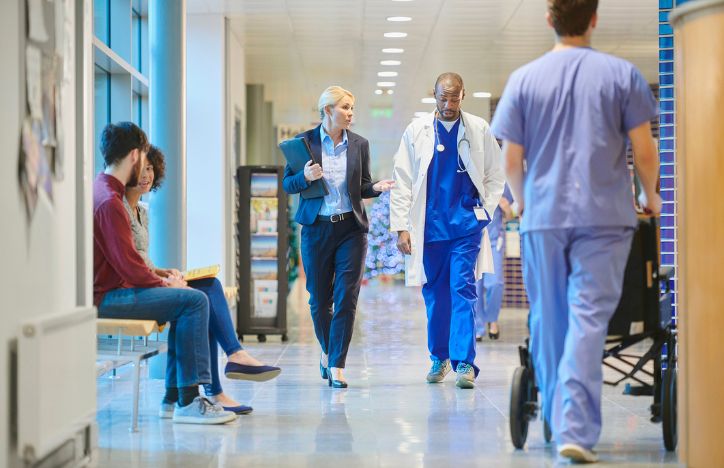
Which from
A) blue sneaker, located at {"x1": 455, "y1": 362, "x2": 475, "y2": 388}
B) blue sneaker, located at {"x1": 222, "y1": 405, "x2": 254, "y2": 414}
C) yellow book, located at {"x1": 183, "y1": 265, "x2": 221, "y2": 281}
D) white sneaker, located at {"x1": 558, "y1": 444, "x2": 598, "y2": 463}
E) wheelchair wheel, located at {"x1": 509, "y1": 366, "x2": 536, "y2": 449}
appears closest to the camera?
white sneaker, located at {"x1": 558, "y1": 444, "x2": 598, "y2": 463}

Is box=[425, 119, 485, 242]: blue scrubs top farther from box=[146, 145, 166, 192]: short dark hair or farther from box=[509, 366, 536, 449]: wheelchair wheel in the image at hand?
box=[509, 366, 536, 449]: wheelchair wheel

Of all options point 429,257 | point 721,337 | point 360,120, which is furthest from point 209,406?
point 360,120

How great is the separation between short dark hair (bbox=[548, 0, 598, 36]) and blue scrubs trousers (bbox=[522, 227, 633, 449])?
2.26 feet

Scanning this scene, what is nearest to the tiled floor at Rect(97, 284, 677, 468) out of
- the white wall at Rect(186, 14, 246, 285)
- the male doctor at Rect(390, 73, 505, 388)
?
the male doctor at Rect(390, 73, 505, 388)

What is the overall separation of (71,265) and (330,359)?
264 centimetres

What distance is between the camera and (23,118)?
3164mm

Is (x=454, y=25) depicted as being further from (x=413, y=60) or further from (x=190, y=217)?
(x=190, y=217)

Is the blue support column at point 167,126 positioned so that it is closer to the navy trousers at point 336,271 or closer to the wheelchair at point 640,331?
the navy trousers at point 336,271

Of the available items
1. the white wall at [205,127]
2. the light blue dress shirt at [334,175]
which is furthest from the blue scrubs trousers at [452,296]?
the white wall at [205,127]

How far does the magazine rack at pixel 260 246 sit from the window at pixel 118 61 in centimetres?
119

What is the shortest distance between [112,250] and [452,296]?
7.17 feet

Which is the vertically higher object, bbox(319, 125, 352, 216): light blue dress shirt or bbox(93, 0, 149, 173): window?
bbox(93, 0, 149, 173): window

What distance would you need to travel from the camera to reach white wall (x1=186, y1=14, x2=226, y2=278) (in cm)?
1034

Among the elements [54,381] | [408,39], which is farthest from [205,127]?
[54,381]
